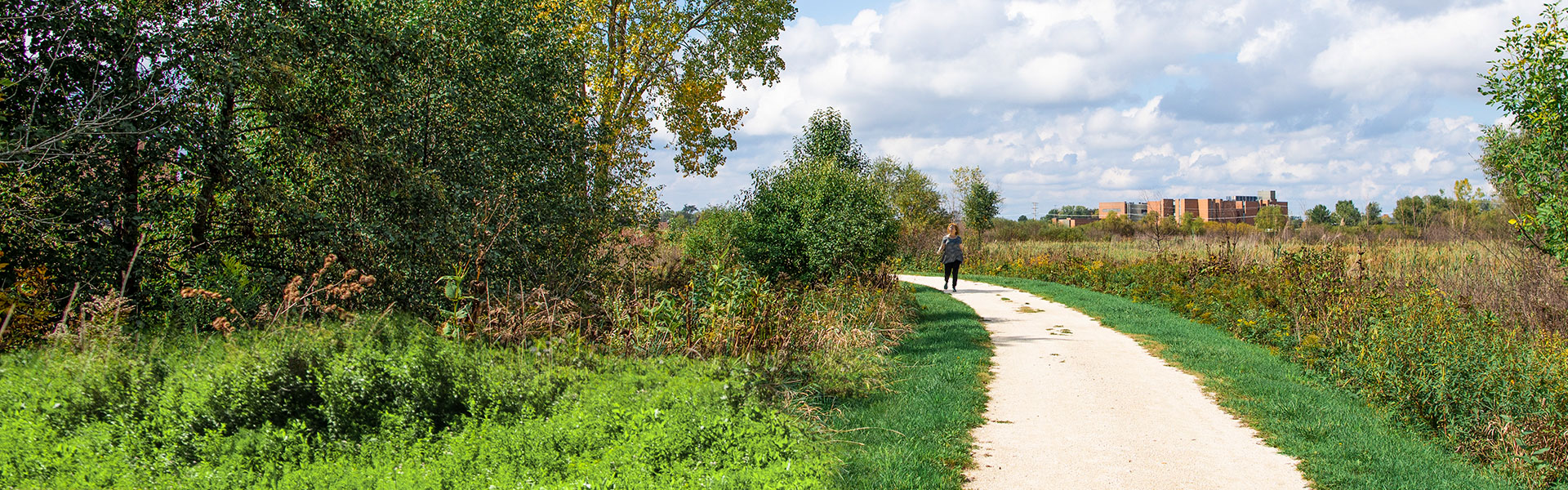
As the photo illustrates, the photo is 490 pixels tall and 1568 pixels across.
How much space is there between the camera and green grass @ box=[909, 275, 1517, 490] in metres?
4.75

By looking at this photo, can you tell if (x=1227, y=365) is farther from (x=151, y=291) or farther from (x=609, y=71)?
(x=609, y=71)

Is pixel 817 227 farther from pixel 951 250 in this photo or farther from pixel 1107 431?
pixel 1107 431

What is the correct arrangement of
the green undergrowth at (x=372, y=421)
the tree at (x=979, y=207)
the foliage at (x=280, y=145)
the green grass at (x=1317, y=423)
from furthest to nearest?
the tree at (x=979, y=207)
the foliage at (x=280, y=145)
the green grass at (x=1317, y=423)
the green undergrowth at (x=372, y=421)

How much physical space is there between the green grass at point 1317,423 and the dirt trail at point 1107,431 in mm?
171

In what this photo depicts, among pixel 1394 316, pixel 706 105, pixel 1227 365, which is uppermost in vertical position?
pixel 706 105

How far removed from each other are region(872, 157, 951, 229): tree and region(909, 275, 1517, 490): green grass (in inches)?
944

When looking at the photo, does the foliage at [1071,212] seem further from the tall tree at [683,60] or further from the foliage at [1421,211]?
the tall tree at [683,60]

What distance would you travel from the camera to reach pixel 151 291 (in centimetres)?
642

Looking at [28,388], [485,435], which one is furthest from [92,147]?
[485,435]

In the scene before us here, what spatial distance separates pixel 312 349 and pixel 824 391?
357 cm

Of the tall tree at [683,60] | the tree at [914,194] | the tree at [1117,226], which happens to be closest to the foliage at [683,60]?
the tall tree at [683,60]

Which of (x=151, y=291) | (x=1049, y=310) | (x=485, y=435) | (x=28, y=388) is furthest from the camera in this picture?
(x=1049, y=310)

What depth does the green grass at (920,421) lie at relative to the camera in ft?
15.2

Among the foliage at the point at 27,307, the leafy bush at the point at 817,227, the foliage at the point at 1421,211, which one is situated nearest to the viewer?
the foliage at the point at 27,307
